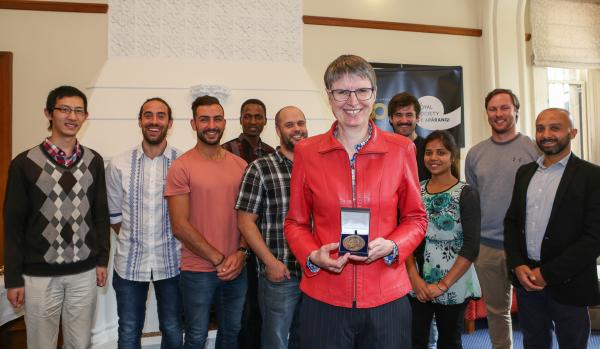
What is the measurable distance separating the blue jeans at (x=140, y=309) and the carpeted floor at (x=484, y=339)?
82.7 inches

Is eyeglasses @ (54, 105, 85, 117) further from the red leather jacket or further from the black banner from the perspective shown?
the black banner

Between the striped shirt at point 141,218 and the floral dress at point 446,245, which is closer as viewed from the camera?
the floral dress at point 446,245

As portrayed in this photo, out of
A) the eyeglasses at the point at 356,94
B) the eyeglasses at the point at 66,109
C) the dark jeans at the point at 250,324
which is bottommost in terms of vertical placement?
the dark jeans at the point at 250,324

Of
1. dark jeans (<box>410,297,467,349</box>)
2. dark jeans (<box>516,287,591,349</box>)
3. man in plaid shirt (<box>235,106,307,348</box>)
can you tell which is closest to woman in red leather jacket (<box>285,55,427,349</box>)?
man in plaid shirt (<box>235,106,307,348</box>)

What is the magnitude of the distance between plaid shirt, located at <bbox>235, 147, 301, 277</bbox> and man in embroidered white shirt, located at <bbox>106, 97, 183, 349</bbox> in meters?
0.53

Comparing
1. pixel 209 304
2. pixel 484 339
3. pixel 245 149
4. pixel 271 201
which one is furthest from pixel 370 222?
pixel 484 339

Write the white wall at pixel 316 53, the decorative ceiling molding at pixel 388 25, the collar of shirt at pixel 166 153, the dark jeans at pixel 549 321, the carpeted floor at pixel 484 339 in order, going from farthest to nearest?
the decorative ceiling molding at pixel 388 25 → the white wall at pixel 316 53 → the carpeted floor at pixel 484 339 → the collar of shirt at pixel 166 153 → the dark jeans at pixel 549 321

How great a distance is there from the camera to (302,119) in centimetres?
225

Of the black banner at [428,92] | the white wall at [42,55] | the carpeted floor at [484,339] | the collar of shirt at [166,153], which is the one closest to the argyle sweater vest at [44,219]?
the collar of shirt at [166,153]

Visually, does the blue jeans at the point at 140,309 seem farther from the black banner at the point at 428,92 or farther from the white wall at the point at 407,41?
the black banner at the point at 428,92

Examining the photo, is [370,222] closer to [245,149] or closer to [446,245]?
[446,245]

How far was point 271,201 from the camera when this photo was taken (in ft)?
6.83

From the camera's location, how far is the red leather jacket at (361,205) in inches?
50.2

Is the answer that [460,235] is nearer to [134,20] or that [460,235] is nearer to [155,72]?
[155,72]
